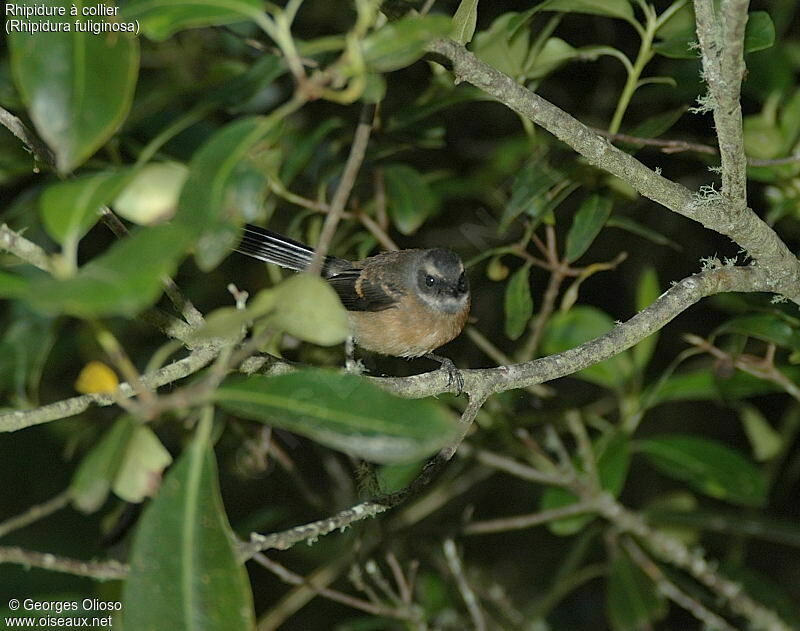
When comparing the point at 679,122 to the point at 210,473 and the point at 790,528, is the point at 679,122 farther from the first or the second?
the point at 210,473

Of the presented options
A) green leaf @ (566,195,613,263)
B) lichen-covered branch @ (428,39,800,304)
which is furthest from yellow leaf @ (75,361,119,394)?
green leaf @ (566,195,613,263)

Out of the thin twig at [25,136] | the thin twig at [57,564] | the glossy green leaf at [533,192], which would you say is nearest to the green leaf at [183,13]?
the thin twig at [25,136]

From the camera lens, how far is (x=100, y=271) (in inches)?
58.8

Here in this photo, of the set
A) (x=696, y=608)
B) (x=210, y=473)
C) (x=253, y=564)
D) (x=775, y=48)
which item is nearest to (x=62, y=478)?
(x=253, y=564)

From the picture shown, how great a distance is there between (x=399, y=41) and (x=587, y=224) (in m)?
2.11

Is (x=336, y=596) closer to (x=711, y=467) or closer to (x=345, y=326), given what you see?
(x=711, y=467)

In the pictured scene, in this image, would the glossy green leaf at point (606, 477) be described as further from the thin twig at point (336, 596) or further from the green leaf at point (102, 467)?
the green leaf at point (102, 467)

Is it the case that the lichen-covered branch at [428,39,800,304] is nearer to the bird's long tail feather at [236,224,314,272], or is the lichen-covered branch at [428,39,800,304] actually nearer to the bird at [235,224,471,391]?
the bird's long tail feather at [236,224,314,272]

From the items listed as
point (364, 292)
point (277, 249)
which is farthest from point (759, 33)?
point (364, 292)

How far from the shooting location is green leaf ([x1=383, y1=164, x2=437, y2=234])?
3.94 meters

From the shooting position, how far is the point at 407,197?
4.04 meters

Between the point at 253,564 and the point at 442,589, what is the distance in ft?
5.76

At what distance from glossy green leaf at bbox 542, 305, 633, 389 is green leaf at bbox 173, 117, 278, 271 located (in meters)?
2.72

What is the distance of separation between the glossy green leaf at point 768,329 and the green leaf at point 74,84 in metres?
2.63
